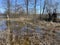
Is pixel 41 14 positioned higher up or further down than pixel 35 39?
higher up

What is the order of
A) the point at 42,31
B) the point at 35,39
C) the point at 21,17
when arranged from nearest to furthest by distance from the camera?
the point at 35,39 → the point at 42,31 → the point at 21,17

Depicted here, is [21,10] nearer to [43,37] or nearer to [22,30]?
[22,30]

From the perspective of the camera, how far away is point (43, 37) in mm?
2859

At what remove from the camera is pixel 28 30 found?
10.0 ft

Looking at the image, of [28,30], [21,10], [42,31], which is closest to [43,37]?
[42,31]

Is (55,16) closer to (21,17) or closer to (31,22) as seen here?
(31,22)

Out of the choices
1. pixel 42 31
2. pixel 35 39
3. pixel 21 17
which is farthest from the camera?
pixel 21 17

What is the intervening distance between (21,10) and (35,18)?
0.41m

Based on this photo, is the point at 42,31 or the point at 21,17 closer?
the point at 42,31

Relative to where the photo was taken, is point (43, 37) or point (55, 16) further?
point (55, 16)

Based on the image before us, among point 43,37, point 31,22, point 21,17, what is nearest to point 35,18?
point 31,22

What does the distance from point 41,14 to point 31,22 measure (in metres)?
0.32

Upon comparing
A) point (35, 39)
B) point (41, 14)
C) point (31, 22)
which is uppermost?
point (41, 14)

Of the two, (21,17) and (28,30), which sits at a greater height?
(21,17)
